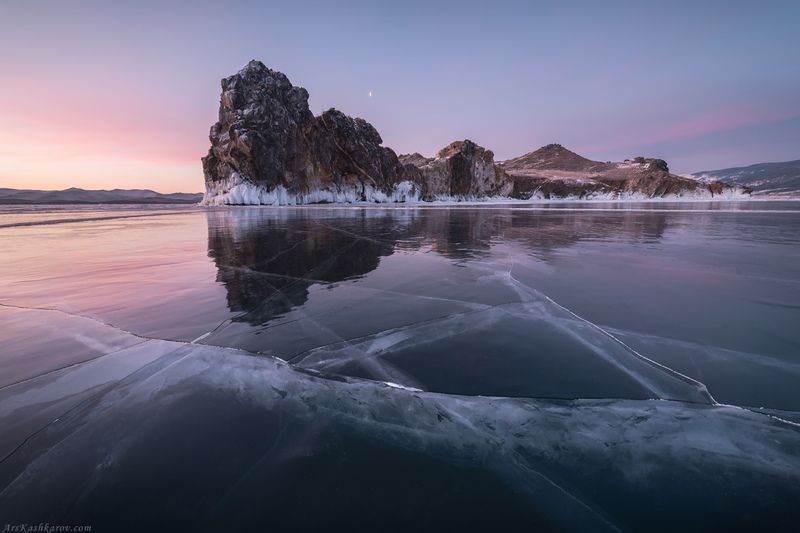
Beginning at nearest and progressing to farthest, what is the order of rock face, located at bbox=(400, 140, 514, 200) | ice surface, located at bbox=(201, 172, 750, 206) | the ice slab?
the ice slab, ice surface, located at bbox=(201, 172, 750, 206), rock face, located at bbox=(400, 140, 514, 200)

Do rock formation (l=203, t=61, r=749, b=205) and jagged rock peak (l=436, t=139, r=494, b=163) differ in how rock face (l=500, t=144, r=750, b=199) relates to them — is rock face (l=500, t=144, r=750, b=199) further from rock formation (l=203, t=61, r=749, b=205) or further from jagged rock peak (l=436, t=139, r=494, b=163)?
jagged rock peak (l=436, t=139, r=494, b=163)

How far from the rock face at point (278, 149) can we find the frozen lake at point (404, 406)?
217 feet

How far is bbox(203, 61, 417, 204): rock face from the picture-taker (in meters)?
64.1

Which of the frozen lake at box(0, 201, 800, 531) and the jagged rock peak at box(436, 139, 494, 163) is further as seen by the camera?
the jagged rock peak at box(436, 139, 494, 163)

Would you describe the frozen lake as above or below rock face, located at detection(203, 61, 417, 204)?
below

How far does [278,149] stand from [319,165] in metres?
12.6

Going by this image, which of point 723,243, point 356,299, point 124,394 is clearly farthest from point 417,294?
point 723,243

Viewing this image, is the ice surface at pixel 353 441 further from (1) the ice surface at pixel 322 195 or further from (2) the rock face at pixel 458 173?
(2) the rock face at pixel 458 173

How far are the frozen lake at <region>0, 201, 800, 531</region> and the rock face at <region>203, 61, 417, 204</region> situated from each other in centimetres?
6618

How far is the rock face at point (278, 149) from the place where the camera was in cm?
6406

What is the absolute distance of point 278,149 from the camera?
67.2m

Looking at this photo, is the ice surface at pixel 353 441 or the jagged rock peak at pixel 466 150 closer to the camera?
the ice surface at pixel 353 441

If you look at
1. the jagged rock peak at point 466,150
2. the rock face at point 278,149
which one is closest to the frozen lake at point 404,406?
the rock face at point 278,149

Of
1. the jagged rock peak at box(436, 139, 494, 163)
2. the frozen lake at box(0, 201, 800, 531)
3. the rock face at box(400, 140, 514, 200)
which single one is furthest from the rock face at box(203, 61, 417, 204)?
the frozen lake at box(0, 201, 800, 531)
